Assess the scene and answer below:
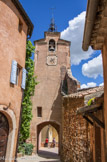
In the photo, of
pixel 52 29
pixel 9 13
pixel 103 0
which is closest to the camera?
pixel 103 0

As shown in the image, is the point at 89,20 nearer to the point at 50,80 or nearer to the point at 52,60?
the point at 50,80

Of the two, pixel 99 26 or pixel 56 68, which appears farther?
pixel 56 68

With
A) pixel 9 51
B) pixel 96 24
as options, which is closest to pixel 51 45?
pixel 9 51

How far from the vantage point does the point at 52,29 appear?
63.0ft

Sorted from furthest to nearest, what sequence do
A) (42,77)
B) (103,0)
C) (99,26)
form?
(42,77)
(99,26)
(103,0)

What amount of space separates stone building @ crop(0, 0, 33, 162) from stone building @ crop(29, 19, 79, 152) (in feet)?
22.6

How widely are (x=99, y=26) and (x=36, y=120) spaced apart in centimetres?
1258

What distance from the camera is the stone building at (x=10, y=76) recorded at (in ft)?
21.7

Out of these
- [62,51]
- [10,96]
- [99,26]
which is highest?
[62,51]

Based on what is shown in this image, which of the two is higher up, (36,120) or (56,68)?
(56,68)

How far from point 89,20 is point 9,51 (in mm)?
5188

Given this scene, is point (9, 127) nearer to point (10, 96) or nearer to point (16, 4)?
point (10, 96)

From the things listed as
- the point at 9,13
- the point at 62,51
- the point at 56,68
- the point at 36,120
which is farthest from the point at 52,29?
the point at 9,13

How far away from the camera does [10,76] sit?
274 inches
